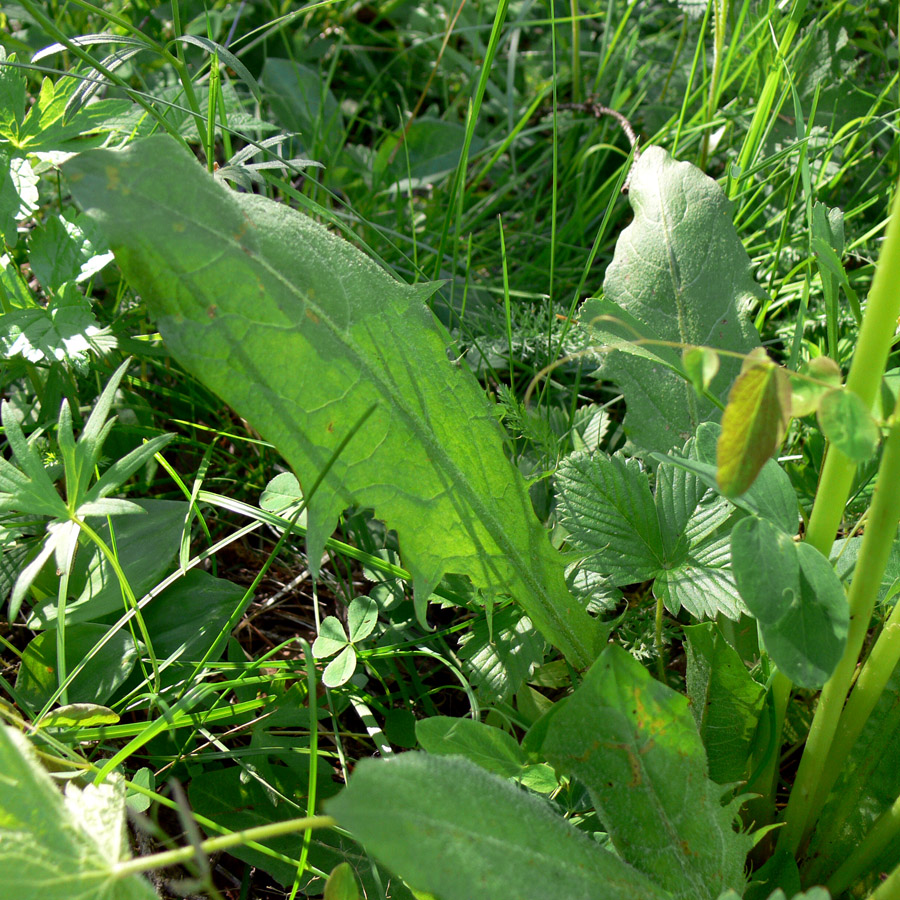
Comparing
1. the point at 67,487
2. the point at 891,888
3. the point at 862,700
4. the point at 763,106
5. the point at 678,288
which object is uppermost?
the point at 763,106

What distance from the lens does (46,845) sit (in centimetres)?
79

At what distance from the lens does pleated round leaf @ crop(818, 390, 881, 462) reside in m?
0.74

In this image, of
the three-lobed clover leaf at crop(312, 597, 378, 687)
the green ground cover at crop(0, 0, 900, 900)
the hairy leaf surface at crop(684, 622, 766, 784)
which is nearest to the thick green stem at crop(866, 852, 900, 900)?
the green ground cover at crop(0, 0, 900, 900)

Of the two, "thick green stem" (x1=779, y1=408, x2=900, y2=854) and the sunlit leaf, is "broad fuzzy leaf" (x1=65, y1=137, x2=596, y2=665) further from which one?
the sunlit leaf

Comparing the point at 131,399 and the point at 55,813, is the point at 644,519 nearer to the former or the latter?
the point at 55,813

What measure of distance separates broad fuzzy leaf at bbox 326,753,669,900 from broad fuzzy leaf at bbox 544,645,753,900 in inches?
2.4

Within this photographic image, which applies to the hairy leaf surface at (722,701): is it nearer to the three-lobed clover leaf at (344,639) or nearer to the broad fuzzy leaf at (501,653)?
the broad fuzzy leaf at (501,653)

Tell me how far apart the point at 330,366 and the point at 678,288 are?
26.1 inches

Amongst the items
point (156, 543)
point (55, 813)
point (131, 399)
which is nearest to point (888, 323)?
point (55, 813)

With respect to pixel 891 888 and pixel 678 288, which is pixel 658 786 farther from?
pixel 678 288

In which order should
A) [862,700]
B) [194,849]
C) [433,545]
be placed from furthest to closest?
[433,545] → [862,700] → [194,849]

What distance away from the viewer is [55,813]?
0.80 meters

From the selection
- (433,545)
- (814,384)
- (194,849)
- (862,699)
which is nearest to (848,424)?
(814,384)

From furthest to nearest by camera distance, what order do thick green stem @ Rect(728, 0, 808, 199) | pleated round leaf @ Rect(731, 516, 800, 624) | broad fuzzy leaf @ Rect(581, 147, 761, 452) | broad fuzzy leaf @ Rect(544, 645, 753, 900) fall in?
thick green stem @ Rect(728, 0, 808, 199)
broad fuzzy leaf @ Rect(581, 147, 761, 452)
broad fuzzy leaf @ Rect(544, 645, 753, 900)
pleated round leaf @ Rect(731, 516, 800, 624)
